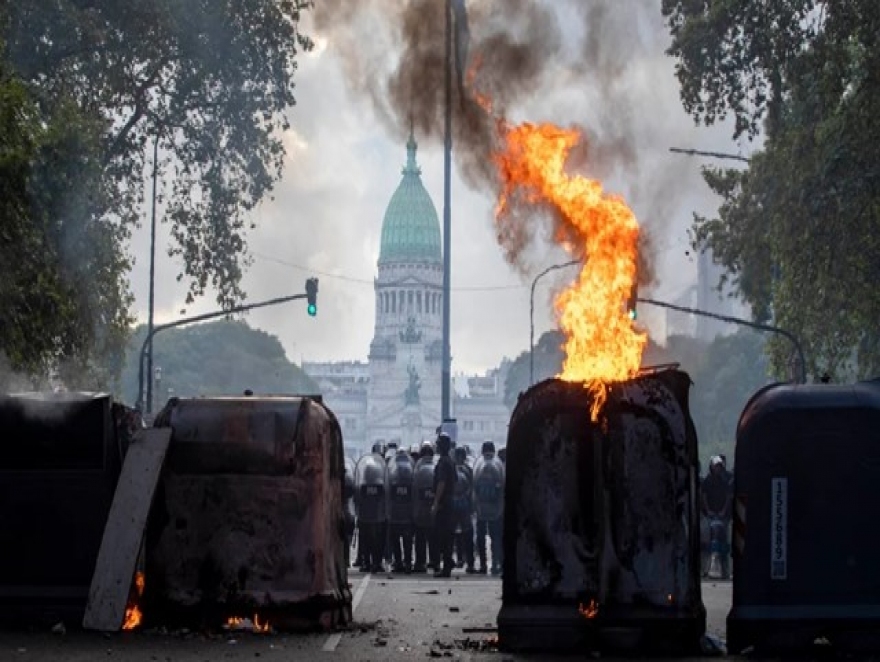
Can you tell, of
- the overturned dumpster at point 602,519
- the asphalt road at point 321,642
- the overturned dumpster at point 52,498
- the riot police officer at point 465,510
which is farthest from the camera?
the riot police officer at point 465,510

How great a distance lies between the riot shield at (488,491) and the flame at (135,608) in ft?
44.1

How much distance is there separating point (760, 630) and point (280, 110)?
23560mm

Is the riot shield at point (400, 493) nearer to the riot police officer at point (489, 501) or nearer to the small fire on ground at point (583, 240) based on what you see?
the riot police officer at point (489, 501)

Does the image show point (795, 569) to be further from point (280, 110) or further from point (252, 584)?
point (280, 110)

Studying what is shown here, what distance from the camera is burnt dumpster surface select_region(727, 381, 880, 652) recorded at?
628 inches

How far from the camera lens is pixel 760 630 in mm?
16016

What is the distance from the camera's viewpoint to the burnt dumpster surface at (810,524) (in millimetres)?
15945

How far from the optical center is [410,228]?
168625 millimetres

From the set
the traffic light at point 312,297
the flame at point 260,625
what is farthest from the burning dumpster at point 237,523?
the traffic light at point 312,297

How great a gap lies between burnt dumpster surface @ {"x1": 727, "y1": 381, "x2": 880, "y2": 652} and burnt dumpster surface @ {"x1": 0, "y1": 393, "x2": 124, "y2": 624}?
237 inches

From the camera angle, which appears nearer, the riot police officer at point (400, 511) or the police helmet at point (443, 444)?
the police helmet at point (443, 444)

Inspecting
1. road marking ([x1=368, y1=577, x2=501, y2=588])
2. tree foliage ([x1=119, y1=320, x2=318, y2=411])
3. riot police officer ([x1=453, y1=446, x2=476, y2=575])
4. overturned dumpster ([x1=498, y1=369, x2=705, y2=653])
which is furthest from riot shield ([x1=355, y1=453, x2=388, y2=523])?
tree foliage ([x1=119, y1=320, x2=318, y2=411])

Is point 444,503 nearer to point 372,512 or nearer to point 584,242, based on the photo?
point 372,512

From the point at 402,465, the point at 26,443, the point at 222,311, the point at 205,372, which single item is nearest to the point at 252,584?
the point at 26,443
